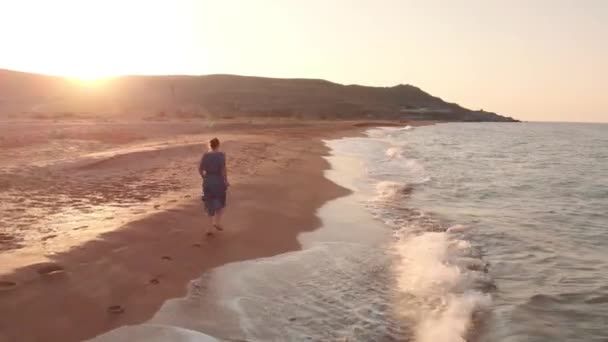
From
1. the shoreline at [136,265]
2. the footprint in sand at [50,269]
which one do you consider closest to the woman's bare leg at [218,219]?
the shoreline at [136,265]

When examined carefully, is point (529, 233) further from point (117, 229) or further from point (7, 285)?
point (7, 285)

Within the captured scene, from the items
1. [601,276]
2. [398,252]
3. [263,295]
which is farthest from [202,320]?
[601,276]

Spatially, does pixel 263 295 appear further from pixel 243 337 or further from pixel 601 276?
pixel 601 276

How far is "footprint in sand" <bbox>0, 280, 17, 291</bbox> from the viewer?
6695 mm

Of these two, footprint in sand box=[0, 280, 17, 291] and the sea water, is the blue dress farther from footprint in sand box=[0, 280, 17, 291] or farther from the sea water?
footprint in sand box=[0, 280, 17, 291]

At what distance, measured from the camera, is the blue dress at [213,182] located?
1105 centimetres

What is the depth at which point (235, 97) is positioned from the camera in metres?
134

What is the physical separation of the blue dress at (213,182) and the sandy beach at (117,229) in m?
0.53

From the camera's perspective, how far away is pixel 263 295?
26.0ft

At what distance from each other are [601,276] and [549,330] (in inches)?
122

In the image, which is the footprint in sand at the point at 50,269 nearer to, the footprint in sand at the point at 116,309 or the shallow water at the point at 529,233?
the footprint in sand at the point at 116,309

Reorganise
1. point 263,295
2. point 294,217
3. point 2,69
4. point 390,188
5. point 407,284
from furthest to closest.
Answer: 1. point 2,69
2. point 390,188
3. point 294,217
4. point 407,284
5. point 263,295

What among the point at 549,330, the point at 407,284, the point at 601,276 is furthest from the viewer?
the point at 601,276

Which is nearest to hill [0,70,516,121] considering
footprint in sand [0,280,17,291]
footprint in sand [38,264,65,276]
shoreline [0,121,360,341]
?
shoreline [0,121,360,341]
